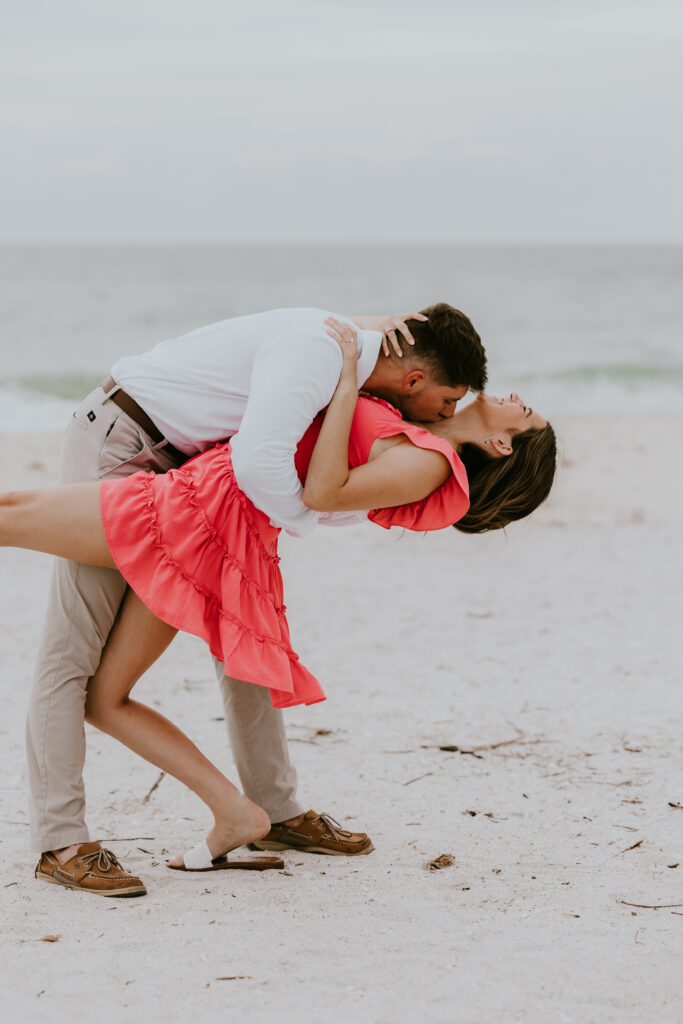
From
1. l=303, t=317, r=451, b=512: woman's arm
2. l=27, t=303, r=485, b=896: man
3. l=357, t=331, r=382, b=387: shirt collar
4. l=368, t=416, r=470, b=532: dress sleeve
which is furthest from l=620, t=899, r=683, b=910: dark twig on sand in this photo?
l=357, t=331, r=382, b=387: shirt collar

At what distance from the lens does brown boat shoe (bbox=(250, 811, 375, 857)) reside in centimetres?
321

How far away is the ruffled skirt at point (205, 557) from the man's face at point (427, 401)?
524mm

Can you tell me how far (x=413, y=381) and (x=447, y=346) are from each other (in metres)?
0.14

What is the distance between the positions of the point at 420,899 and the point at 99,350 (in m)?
20.5

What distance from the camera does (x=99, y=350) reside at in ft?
72.6

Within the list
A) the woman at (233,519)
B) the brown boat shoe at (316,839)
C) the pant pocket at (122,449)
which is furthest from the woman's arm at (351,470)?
the brown boat shoe at (316,839)

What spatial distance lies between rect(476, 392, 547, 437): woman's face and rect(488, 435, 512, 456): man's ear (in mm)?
32

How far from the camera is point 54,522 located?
272cm

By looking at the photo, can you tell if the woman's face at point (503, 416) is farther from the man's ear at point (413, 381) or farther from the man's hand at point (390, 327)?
the man's hand at point (390, 327)

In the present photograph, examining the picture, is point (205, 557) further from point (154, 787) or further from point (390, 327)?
point (154, 787)

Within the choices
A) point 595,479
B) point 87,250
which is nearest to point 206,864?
point 595,479

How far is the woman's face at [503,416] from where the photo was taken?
2.94 meters

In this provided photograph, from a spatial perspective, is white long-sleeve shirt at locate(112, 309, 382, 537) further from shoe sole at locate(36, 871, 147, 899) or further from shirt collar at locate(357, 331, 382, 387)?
shoe sole at locate(36, 871, 147, 899)

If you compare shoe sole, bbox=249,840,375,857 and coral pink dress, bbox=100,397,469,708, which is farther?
shoe sole, bbox=249,840,375,857
